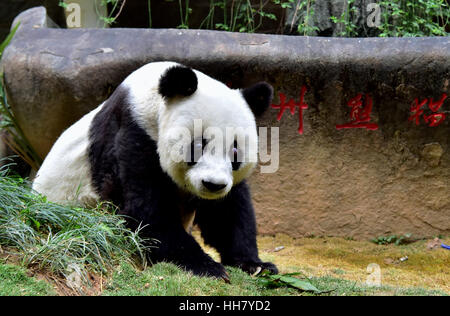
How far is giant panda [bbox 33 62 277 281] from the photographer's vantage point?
11.9 ft

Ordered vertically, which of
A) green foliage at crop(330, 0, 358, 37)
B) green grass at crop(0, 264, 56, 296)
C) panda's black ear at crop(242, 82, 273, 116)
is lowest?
green grass at crop(0, 264, 56, 296)

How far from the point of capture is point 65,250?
10.7ft

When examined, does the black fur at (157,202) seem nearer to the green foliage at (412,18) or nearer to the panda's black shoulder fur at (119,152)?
the panda's black shoulder fur at (119,152)

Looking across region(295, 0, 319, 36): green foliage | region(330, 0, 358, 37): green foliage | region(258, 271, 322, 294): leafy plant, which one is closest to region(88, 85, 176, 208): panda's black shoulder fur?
region(258, 271, 322, 294): leafy plant

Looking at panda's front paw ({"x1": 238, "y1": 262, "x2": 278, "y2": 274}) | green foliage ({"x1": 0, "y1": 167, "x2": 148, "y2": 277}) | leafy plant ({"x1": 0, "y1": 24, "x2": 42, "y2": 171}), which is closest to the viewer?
green foliage ({"x1": 0, "y1": 167, "x2": 148, "y2": 277})

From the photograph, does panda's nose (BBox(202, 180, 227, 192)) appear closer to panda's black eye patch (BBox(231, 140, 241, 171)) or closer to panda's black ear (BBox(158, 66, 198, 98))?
panda's black eye patch (BBox(231, 140, 241, 171))

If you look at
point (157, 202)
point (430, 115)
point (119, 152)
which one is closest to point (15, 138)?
point (119, 152)

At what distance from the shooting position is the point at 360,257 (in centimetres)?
605

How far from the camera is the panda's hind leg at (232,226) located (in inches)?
163

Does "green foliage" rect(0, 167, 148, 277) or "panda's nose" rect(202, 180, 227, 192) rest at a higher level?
"panda's nose" rect(202, 180, 227, 192)

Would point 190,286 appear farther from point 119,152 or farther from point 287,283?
point 119,152
